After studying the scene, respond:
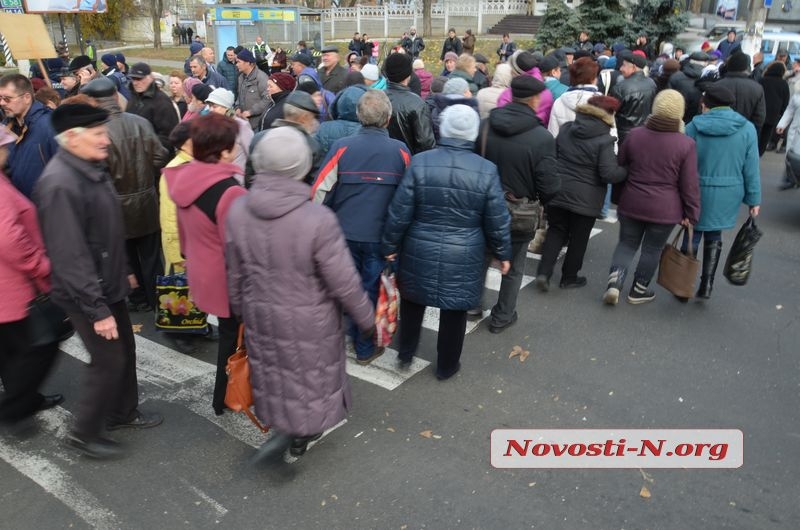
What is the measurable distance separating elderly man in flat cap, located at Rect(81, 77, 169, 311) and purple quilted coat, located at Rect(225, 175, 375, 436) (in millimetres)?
2231

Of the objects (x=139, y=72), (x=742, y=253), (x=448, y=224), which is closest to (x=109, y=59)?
(x=139, y=72)

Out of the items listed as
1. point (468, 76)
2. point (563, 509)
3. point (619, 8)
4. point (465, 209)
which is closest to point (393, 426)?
point (563, 509)

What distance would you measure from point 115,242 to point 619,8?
2394cm

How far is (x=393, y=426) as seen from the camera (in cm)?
405

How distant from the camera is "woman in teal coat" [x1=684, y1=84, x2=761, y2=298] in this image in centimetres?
528

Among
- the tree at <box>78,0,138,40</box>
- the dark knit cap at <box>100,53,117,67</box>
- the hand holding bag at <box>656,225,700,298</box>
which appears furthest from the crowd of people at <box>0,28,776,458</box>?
the tree at <box>78,0,138,40</box>

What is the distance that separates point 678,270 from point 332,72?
5.64 m

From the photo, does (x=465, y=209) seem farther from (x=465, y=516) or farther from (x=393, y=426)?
(x=465, y=516)

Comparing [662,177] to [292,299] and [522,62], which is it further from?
[292,299]

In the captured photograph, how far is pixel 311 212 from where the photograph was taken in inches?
118

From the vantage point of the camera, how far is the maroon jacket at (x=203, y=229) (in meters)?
3.48

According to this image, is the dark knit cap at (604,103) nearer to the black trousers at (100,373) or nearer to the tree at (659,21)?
the black trousers at (100,373)

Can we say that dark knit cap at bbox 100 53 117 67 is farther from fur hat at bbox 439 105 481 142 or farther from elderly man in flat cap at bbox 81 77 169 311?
fur hat at bbox 439 105 481 142

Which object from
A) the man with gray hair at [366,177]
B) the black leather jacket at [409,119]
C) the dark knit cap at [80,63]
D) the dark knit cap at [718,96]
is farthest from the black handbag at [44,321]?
the dark knit cap at [80,63]
